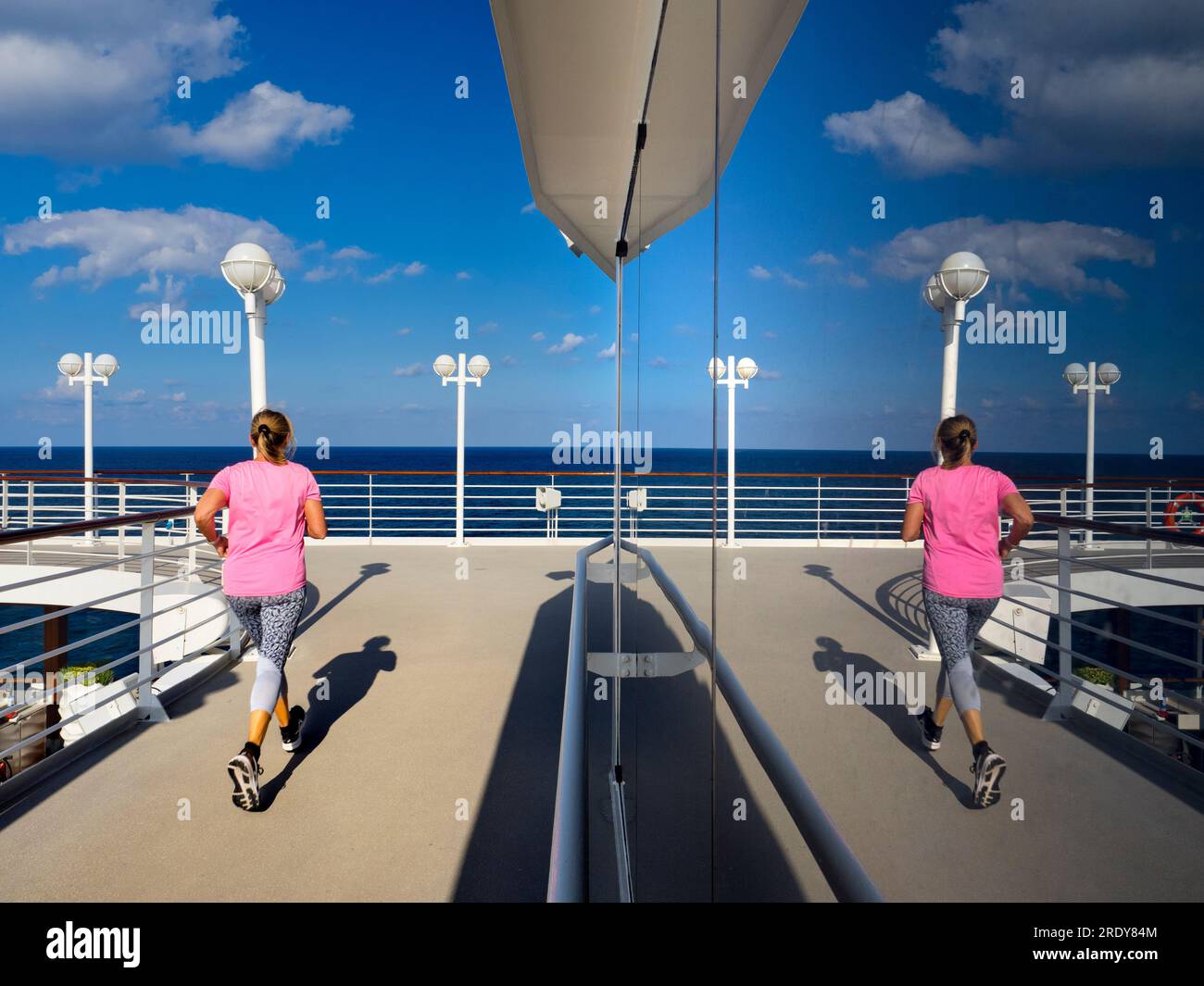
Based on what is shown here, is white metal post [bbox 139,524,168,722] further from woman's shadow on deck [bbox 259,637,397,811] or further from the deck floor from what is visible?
woman's shadow on deck [bbox 259,637,397,811]

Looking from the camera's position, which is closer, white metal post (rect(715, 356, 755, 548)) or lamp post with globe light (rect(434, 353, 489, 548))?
white metal post (rect(715, 356, 755, 548))

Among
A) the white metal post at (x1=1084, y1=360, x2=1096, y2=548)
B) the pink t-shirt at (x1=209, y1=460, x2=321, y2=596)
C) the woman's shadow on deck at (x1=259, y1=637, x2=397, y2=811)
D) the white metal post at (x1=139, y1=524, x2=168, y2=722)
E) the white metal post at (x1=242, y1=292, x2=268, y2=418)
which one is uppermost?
the white metal post at (x1=242, y1=292, x2=268, y2=418)

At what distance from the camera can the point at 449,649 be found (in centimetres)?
377

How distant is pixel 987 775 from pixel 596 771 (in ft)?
6.28

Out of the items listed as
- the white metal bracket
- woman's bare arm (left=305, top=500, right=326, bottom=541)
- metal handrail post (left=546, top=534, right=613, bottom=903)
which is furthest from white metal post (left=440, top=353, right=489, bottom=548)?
metal handrail post (left=546, top=534, right=613, bottom=903)

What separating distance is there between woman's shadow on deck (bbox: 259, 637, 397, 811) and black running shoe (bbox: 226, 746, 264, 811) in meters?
0.06

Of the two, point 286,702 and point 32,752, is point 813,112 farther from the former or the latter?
point 32,752

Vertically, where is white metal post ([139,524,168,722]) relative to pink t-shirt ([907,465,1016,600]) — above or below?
below

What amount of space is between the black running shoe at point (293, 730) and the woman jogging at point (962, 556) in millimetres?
2586

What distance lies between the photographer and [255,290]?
3957 millimetres

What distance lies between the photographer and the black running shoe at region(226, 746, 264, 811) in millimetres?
2062
